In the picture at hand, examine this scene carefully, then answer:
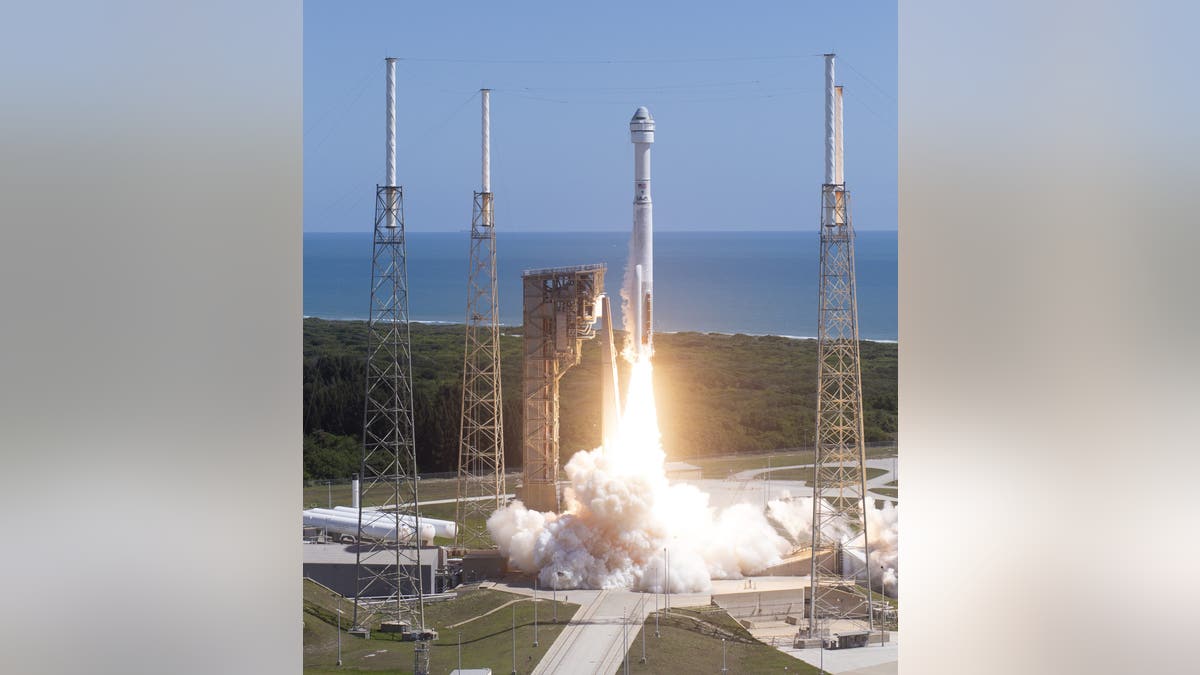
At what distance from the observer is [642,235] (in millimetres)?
19297

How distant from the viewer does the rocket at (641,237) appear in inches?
759

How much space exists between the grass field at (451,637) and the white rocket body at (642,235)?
4373 mm

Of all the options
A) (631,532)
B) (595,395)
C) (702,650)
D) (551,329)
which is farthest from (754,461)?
(702,650)

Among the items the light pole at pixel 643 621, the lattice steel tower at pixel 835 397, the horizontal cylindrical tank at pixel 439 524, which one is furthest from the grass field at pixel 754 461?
the light pole at pixel 643 621

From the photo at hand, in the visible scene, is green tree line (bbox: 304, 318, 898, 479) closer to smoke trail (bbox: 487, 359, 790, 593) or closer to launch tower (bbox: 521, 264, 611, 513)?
launch tower (bbox: 521, 264, 611, 513)

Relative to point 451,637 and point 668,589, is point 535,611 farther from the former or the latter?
point 668,589

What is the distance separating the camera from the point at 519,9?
38.0 metres

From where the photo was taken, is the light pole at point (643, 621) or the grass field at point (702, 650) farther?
the light pole at point (643, 621)

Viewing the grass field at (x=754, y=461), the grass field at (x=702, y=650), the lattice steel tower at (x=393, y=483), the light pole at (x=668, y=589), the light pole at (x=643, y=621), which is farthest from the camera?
the grass field at (x=754, y=461)

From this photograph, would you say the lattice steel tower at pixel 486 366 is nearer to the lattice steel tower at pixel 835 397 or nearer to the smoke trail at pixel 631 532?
the smoke trail at pixel 631 532

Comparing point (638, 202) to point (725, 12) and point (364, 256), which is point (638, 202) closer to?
point (725, 12)
